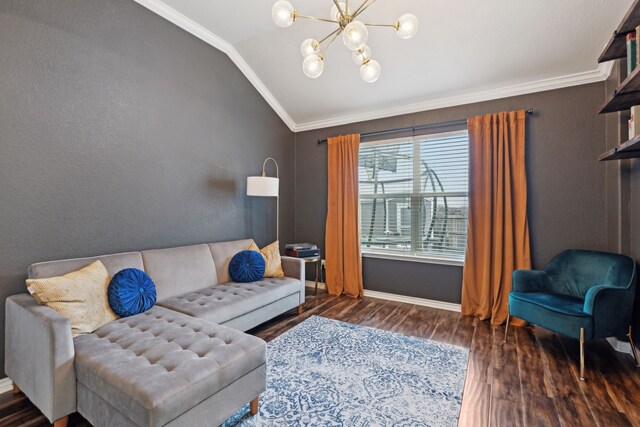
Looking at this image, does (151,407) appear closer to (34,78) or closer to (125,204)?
(125,204)

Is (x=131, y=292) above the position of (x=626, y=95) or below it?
below

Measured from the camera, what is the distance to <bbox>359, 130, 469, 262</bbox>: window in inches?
138

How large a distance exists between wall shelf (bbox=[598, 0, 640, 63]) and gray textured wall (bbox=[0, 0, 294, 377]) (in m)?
3.53

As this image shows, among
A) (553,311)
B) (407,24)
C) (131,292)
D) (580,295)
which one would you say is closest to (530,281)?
(580,295)

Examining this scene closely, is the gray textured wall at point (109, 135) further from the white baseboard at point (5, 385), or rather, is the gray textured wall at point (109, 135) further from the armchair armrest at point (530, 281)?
the armchair armrest at point (530, 281)

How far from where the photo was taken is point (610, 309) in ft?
7.04

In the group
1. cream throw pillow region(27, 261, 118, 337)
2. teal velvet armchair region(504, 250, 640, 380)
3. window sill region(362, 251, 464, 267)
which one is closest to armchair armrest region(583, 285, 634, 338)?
teal velvet armchair region(504, 250, 640, 380)

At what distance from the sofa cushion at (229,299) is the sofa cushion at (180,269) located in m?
0.08

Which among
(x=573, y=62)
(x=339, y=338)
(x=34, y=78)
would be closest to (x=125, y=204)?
(x=34, y=78)

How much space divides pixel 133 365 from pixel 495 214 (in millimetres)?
3374

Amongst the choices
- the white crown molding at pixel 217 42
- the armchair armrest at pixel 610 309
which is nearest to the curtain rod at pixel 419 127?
the white crown molding at pixel 217 42

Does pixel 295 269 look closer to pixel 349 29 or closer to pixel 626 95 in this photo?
pixel 349 29

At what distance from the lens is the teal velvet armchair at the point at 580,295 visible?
7.02 ft

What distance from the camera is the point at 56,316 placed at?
1.57m
